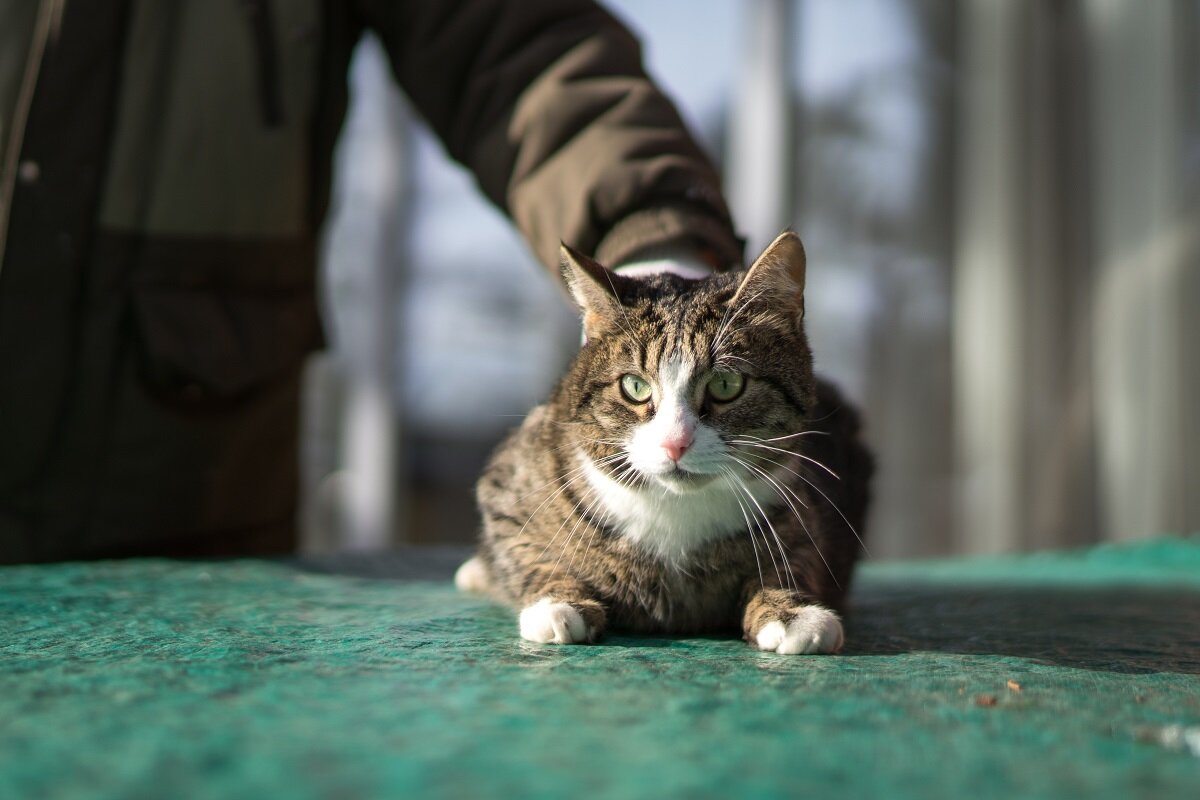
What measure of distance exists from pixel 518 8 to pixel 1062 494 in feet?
9.51

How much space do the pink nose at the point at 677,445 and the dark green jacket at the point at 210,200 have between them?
442 mm

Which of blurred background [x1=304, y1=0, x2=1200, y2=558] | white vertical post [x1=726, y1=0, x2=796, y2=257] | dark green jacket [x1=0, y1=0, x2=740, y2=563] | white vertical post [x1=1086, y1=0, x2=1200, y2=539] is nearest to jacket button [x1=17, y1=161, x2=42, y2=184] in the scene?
dark green jacket [x1=0, y1=0, x2=740, y2=563]

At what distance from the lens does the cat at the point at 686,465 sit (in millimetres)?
1188

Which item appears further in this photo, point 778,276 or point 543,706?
point 778,276

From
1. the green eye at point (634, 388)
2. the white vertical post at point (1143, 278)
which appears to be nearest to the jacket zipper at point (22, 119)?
the green eye at point (634, 388)

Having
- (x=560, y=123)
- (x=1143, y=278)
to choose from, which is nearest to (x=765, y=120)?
(x=1143, y=278)

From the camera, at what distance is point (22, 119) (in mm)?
1603

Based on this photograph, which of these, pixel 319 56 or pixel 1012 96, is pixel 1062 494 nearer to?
pixel 1012 96

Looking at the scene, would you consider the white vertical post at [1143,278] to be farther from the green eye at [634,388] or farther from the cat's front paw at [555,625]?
the cat's front paw at [555,625]

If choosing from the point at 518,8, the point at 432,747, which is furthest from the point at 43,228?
the point at 432,747

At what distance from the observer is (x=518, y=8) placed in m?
1.73

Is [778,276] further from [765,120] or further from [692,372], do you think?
[765,120]

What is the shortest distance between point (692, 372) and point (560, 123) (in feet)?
2.00

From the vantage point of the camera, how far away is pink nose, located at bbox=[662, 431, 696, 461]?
Result: 1141 mm
